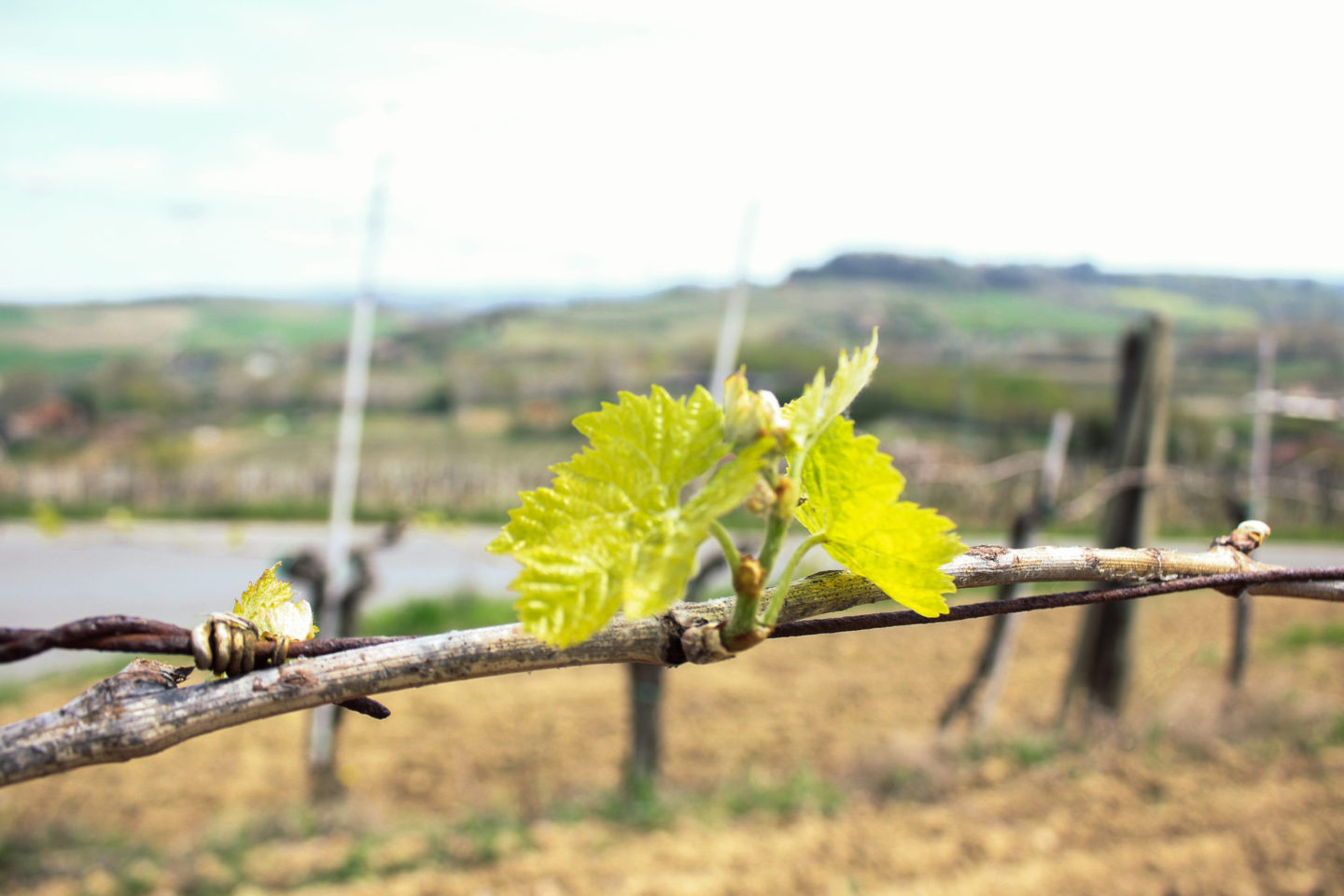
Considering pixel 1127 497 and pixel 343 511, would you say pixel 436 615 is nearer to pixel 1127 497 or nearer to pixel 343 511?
pixel 343 511

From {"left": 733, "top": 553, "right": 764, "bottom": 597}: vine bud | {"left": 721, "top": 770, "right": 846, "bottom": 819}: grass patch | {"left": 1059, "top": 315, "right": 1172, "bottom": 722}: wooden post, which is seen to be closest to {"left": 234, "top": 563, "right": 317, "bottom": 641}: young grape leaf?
{"left": 733, "top": 553, "right": 764, "bottom": 597}: vine bud

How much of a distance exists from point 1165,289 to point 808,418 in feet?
138

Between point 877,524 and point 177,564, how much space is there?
20706mm

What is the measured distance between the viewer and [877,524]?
2.14 feet

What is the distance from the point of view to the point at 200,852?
191 inches

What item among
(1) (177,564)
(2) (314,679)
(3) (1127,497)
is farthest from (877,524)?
(1) (177,564)

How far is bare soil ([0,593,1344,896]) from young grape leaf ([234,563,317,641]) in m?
3.61

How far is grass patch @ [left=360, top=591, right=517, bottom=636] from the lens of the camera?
1067cm

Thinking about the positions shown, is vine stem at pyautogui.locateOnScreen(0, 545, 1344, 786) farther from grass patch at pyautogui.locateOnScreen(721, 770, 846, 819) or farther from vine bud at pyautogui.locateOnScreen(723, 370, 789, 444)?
grass patch at pyautogui.locateOnScreen(721, 770, 846, 819)

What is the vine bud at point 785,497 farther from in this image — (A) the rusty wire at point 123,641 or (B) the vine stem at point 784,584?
(A) the rusty wire at point 123,641

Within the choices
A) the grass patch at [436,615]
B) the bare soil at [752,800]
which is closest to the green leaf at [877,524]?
the bare soil at [752,800]

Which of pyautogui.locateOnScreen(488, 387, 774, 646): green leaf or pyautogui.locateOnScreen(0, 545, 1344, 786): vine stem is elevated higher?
pyautogui.locateOnScreen(488, 387, 774, 646): green leaf

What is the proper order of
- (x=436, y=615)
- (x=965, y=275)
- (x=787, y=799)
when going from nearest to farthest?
1. (x=787, y=799)
2. (x=436, y=615)
3. (x=965, y=275)

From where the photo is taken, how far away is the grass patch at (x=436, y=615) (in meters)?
10.7
